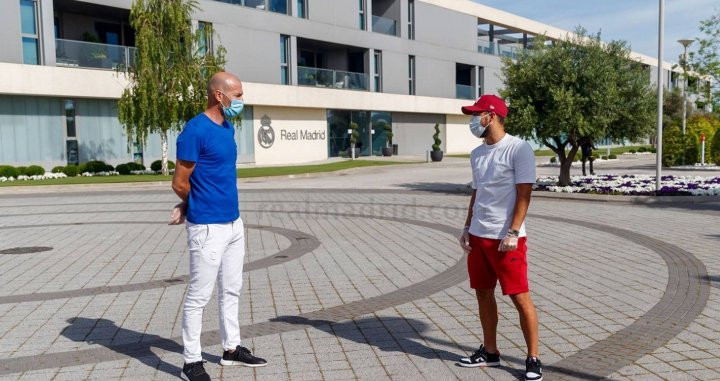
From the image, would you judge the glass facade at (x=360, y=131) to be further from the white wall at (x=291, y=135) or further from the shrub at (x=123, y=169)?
the shrub at (x=123, y=169)

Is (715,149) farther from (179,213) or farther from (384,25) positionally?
(179,213)

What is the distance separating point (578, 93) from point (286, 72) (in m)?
22.8

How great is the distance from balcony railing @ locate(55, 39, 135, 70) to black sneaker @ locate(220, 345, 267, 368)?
24.5 meters

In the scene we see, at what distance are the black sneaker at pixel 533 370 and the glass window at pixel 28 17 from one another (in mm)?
27900

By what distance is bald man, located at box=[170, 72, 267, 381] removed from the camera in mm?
3922

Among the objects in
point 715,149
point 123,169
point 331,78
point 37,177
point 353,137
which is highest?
point 331,78

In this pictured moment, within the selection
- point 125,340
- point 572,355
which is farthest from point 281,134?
point 572,355

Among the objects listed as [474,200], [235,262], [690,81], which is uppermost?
[690,81]

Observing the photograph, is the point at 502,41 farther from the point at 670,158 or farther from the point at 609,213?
the point at 609,213

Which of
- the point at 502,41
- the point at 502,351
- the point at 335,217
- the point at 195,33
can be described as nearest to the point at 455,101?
the point at 502,41

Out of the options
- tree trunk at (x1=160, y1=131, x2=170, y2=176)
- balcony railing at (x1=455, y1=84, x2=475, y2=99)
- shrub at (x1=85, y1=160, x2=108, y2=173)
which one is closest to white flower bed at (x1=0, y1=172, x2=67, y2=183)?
shrub at (x1=85, y1=160, x2=108, y2=173)

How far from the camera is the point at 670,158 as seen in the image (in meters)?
31.0

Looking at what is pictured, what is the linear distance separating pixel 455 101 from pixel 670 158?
20716 millimetres

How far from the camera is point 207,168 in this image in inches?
156
